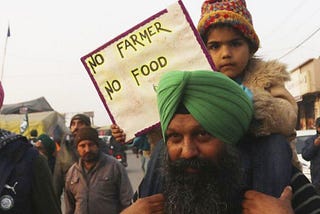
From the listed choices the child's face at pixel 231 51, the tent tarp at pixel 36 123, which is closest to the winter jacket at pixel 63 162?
the child's face at pixel 231 51

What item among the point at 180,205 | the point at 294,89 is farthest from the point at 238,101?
the point at 294,89

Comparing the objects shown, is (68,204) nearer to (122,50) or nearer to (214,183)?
(122,50)

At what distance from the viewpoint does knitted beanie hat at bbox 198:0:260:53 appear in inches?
98.6

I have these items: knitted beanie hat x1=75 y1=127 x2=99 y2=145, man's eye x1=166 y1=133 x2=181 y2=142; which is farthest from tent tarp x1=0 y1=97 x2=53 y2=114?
man's eye x1=166 y1=133 x2=181 y2=142

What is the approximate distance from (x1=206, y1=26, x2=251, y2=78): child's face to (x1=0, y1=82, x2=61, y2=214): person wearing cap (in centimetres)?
124

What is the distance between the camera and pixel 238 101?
6.63ft

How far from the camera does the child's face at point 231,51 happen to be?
2.54m

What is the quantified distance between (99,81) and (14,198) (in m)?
0.82

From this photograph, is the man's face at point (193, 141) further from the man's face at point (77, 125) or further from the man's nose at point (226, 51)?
Result: the man's face at point (77, 125)

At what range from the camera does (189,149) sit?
1.97 m

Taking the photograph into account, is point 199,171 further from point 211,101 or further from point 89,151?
point 89,151

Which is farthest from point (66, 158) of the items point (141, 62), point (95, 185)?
point (141, 62)

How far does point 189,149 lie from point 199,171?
91 mm

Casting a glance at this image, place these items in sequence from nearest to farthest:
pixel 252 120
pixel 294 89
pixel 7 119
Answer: pixel 252 120 < pixel 7 119 < pixel 294 89
